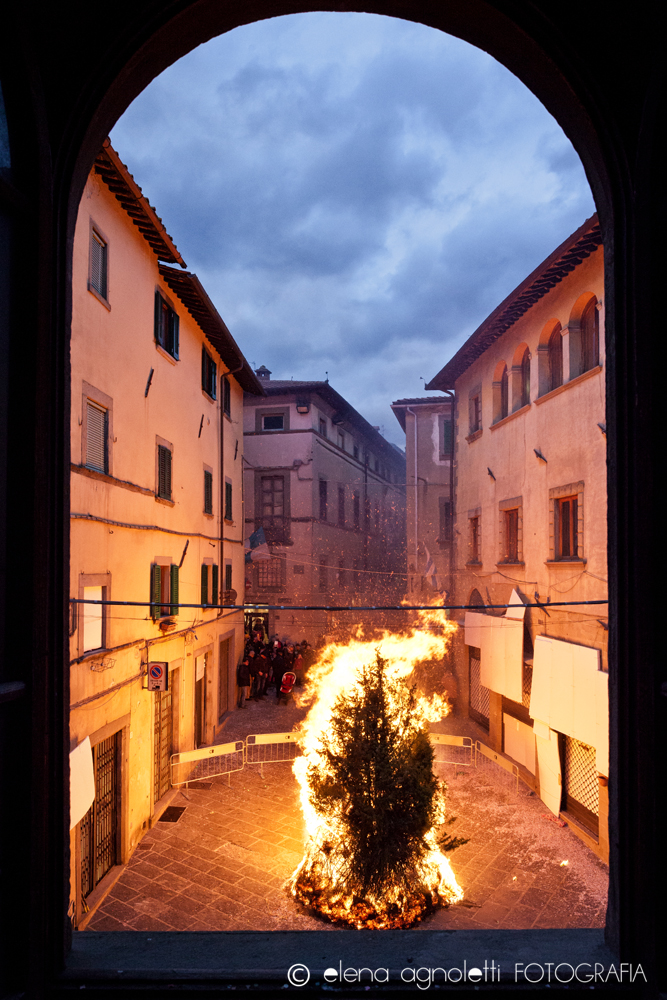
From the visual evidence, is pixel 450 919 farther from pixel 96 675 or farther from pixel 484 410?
pixel 484 410

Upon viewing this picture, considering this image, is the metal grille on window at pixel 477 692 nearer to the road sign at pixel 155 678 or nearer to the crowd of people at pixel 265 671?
the crowd of people at pixel 265 671

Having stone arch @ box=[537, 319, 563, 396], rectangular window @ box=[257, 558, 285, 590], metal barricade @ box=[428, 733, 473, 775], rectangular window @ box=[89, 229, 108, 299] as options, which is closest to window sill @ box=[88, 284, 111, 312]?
rectangular window @ box=[89, 229, 108, 299]

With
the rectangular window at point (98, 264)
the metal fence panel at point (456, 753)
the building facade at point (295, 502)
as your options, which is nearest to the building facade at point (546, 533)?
the metal fence panel at point (456, 753)

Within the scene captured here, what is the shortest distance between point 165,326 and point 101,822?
32.3ft

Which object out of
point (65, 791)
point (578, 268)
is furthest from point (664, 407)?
point (578, 268)

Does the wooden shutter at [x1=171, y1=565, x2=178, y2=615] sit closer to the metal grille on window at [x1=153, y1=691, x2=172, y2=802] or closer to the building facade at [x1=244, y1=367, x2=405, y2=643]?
the metal grille on window at [x1=153, y1=691, x2=172, y2=802]

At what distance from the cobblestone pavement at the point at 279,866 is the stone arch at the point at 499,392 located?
9.50m

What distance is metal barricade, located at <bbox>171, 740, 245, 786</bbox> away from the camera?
1346 cm

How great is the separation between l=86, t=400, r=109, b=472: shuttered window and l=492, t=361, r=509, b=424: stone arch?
36.2 feet

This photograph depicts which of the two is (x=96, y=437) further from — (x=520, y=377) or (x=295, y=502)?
(x=295, y=502)

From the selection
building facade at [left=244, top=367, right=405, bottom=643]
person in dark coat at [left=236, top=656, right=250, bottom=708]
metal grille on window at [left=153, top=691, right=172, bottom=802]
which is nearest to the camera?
metal grille on window at [left=153, top=691, right=172, bottom=802]

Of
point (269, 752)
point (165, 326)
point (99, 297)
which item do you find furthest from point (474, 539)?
point (99, 297)

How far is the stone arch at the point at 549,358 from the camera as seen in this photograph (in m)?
14.2

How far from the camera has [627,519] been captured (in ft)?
7.00
